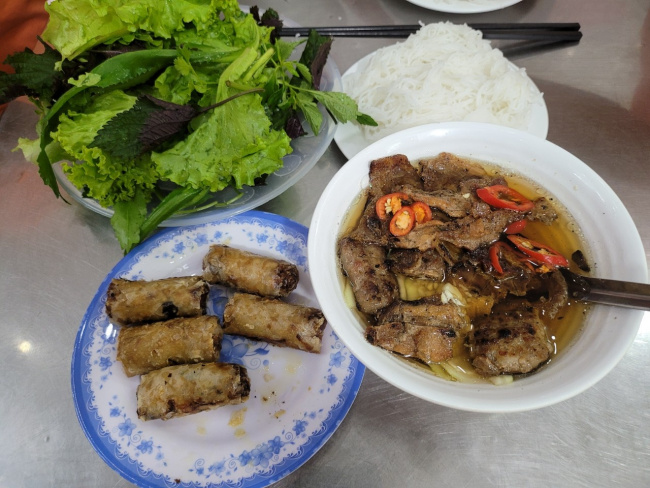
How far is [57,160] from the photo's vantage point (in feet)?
7.35

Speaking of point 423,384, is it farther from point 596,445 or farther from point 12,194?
point 12,194

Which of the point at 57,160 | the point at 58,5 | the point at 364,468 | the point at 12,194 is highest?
the point at 58,5

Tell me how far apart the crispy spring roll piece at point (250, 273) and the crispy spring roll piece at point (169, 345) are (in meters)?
0.23

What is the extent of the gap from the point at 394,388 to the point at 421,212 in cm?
90

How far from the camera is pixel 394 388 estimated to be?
7.14 ft

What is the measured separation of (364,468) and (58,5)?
8.53 feet

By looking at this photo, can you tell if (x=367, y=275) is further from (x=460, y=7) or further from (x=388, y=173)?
(x=460, y=7)

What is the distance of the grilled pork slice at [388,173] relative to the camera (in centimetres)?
189

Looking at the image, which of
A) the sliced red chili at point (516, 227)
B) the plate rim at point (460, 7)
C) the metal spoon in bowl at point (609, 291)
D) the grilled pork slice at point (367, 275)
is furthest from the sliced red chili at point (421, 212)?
the plate rim at point (460, 7)

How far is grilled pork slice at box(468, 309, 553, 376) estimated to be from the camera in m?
1.57

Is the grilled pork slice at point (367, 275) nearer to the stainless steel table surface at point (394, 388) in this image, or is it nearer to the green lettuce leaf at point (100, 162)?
the stainless steel table surface at point (394, 388)

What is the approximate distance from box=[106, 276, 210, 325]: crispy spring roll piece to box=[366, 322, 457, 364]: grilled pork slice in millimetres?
971

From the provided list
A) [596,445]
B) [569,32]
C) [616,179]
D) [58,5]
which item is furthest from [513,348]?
[569,32]

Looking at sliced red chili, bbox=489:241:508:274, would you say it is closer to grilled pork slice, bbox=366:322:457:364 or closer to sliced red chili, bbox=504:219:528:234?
sliced red chili, bbox=504:219:528:234
